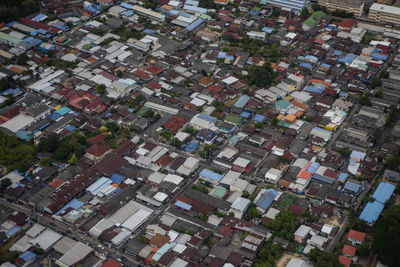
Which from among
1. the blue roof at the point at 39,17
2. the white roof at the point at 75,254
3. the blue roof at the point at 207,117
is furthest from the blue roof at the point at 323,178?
the blue roof at the point at 39,17

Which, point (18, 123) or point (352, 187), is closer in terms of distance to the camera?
point (352, 187)

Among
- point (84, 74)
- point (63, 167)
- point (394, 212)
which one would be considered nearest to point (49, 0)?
point (84, 74)

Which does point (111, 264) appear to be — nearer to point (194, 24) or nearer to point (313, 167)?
point (313, 167)

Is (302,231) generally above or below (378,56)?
below

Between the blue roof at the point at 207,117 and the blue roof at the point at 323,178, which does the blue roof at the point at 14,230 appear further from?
the blue roof at the point at 323,178

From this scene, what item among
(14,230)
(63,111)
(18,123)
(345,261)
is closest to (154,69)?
(63,111)

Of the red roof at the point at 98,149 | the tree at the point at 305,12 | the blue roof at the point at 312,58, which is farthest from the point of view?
the tree at the point at 305,12
